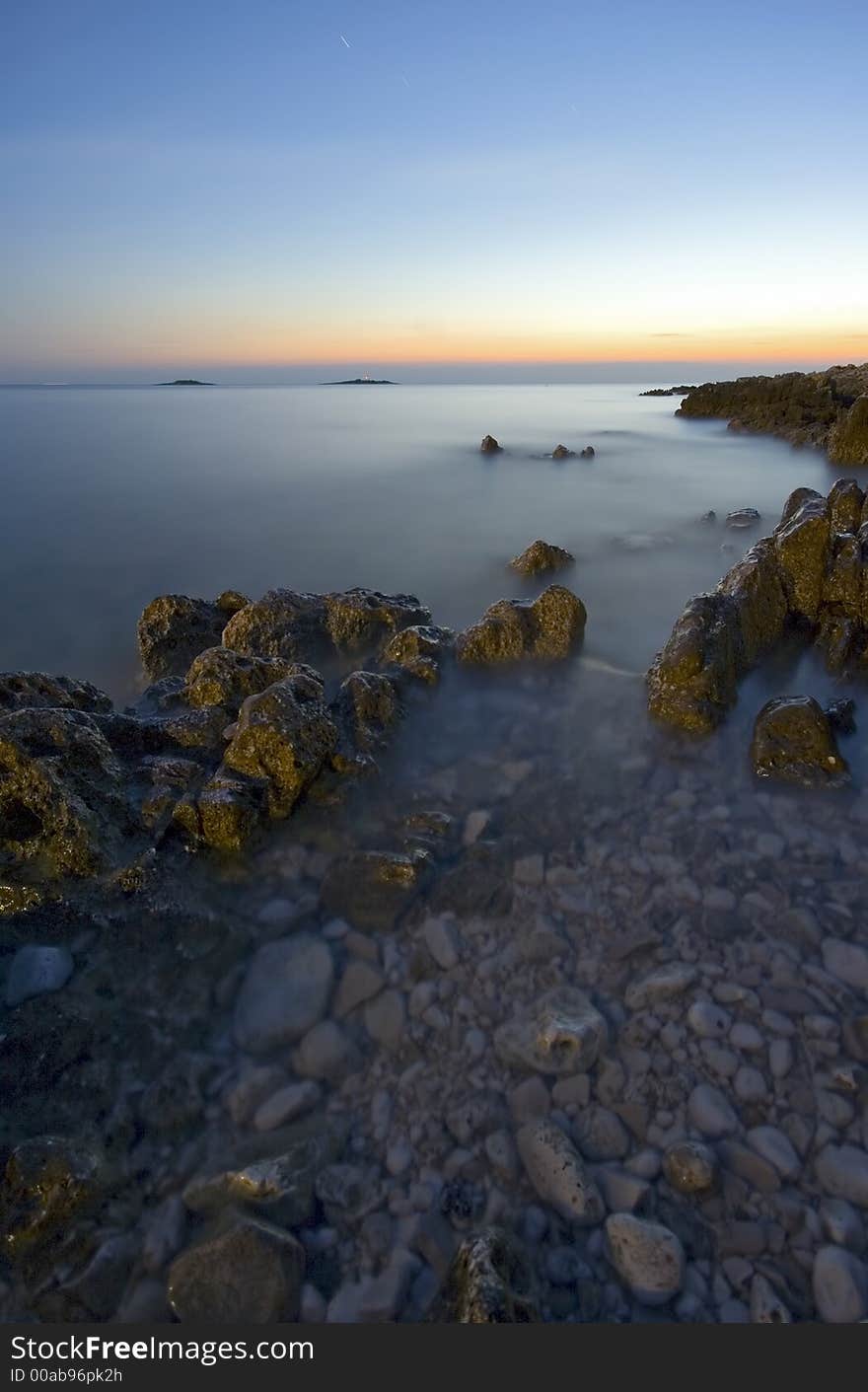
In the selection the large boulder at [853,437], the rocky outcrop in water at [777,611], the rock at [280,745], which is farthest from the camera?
the large boulder at [853,437]

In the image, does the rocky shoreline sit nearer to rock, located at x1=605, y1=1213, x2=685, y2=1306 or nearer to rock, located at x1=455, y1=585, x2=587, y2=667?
rock, located at x1=605, y1=1213, x2=685, y2=1306

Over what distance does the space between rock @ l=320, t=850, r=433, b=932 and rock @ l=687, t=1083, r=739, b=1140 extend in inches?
51.8

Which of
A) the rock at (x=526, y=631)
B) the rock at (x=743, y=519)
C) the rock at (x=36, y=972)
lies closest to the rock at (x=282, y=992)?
the rock at (x=36, y=972)

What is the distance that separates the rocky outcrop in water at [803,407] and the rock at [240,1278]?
15599mm

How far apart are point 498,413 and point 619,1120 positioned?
3450 centimetres

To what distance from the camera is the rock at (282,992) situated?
2.63 metres

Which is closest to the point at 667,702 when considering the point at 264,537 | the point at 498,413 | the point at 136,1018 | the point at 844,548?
the point at 844,548

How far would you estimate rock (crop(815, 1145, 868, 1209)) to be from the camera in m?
2.09

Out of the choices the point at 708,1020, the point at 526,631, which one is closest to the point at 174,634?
the point at 526,631

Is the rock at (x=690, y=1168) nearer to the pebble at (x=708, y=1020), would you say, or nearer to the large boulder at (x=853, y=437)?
the pebble at (x=708, y=1020)

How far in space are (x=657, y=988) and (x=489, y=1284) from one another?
121 centimetres

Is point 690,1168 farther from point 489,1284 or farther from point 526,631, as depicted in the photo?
point 526,631

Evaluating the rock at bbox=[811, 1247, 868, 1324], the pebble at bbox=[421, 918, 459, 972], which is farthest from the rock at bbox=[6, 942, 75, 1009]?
the rock at bbox=[811, 1247, 868, 1324]

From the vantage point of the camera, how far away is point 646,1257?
195 centimetres
